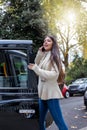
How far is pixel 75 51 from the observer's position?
39750 millimetres

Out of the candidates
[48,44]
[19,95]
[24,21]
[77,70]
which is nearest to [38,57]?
[48,44]

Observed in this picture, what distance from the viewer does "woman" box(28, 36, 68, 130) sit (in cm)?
419

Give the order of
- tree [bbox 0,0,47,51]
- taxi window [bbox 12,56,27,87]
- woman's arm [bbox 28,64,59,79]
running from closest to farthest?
woman's arm [bbox 28,64,59,79]
taxi window [bbox 12,56,27,87]
tree [bbox 0,0,47,51]

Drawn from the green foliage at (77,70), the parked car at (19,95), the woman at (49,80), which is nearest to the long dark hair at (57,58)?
the woman at (49,80)

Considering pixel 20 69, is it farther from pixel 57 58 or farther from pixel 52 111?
pixel 52 111

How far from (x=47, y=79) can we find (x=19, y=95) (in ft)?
1.29

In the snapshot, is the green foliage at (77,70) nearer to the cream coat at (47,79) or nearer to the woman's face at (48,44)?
the woman's face at (48,44)

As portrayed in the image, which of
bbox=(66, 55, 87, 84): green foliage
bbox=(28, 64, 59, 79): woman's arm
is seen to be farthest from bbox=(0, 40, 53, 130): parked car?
bbox=(66, 55, 87, 84): green foliage

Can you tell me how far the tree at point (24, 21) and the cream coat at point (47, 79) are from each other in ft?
66.9

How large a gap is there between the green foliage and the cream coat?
26730 mm

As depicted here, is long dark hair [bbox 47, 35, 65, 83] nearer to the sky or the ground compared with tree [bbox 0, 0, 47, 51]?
nearer to the ground

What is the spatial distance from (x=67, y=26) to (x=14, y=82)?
3299 centimetres

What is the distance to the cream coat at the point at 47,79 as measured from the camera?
13.7 feet

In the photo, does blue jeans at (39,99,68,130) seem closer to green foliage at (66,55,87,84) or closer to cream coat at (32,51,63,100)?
cream coat at (32,51,63,100)
